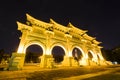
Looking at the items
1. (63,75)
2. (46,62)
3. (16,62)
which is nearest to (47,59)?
(46,62)

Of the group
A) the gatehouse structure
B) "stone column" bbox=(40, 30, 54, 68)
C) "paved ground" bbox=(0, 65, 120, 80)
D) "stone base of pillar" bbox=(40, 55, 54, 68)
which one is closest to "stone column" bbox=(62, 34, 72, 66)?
the gatehouse structure

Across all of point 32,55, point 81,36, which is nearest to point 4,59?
point 32,55

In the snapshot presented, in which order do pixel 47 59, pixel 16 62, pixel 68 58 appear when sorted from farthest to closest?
pixel 68 58
pixel 47 59
pixel 16 62

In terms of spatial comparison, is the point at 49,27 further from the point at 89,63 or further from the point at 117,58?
the point at 117,58

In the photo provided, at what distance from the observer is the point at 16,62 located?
40.7 feet

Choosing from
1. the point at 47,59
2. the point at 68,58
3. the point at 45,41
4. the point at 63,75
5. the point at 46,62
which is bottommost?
the point at 63,75

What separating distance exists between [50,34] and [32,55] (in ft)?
72.8

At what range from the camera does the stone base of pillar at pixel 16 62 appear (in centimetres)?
1206

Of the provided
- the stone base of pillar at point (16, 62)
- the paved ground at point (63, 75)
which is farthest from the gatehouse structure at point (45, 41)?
the paved ground at point (63, 75)

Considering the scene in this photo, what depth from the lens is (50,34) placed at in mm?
17672

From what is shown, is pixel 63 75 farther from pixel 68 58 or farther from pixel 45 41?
pixel 68 58

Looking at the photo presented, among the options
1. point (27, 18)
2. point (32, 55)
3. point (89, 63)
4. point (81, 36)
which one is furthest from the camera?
point (32, 55)

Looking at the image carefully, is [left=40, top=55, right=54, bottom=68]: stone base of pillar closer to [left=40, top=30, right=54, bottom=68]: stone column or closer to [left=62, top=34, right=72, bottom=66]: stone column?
[left=40, top=30, right=54, bottom=68]: stone column

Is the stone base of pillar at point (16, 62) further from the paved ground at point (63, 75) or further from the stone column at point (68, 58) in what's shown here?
the stone column at point (68, 58)
